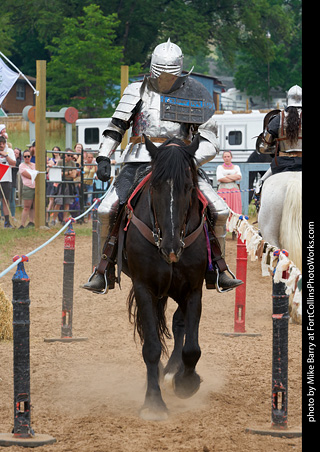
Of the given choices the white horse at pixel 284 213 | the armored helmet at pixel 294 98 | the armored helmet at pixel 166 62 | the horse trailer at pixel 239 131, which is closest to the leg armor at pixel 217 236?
the armored helmet at pixel 166 62

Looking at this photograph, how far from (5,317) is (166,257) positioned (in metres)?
3.32

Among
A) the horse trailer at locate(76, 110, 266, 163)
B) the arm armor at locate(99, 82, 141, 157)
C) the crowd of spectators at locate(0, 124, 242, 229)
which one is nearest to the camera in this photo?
the arm armor at locate(99, 82, 141, 157)

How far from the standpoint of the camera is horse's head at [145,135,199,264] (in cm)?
543

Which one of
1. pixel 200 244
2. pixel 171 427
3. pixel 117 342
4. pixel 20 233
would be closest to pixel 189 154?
pixel 200 244

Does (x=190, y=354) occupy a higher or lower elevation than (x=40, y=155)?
lower

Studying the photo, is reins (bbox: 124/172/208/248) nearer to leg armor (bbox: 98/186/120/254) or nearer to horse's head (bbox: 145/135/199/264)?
horse's head (bbox: 145/135/199/264)

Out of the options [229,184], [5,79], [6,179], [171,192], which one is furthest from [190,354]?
[6,179]

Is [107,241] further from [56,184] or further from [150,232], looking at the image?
[56,184]

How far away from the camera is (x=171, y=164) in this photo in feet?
18.2

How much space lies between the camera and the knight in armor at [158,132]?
6.48 meters

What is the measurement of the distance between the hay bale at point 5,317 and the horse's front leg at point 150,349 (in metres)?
2.56

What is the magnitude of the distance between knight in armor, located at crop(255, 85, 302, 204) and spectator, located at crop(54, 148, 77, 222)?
435 inches

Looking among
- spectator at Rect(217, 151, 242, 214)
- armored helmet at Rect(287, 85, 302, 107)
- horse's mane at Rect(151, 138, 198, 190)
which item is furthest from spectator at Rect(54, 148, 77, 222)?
horse's mane at Rect(151, 138, 198, 190)

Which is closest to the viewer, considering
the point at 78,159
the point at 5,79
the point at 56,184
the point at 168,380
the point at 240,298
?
the point at 168,380
